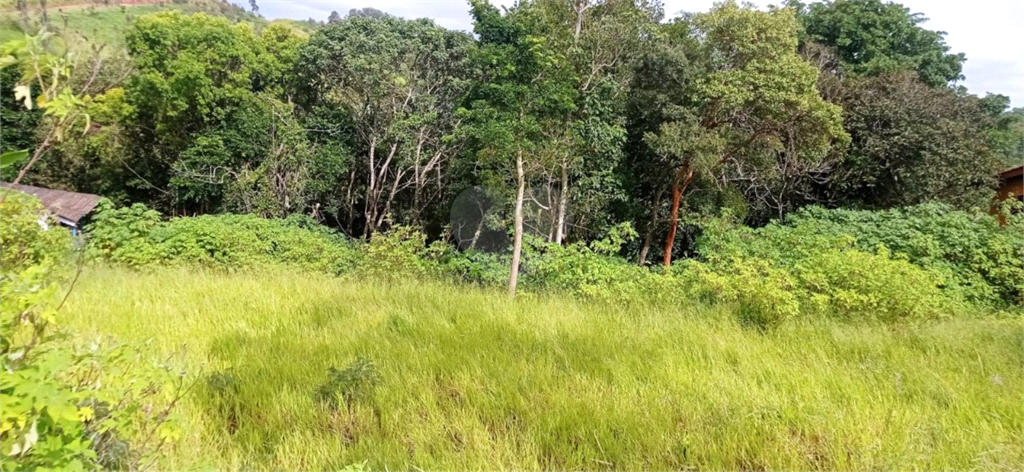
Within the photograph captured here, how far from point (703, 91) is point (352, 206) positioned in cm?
1023

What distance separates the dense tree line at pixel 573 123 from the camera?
9.43m

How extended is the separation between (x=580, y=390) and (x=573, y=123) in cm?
609

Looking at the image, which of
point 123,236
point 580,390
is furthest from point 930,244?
point 123,236

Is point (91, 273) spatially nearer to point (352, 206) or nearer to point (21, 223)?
point (21, 223)

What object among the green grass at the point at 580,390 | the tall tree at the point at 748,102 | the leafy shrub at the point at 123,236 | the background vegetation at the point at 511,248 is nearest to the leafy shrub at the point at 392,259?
the background vegetation at the point at 511,248

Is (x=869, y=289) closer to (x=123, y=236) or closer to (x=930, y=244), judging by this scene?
(x=930, y=244)

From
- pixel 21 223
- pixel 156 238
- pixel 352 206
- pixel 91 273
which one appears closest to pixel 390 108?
pixel 352 206

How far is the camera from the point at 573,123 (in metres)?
8.16

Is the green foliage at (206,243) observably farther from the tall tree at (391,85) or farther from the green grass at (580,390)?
the green grass at (580,390)

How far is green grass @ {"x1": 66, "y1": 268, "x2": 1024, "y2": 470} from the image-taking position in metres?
2.17

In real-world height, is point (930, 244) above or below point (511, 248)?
above

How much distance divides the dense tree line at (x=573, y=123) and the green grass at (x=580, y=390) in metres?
3.40

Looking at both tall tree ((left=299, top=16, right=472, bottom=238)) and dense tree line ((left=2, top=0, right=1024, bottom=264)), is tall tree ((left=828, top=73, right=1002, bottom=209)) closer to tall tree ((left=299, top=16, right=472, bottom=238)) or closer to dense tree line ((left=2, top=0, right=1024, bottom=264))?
dense tree line ((left=2, top=0, right=1024, bottom=264))

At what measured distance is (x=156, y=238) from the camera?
28.2 feet
